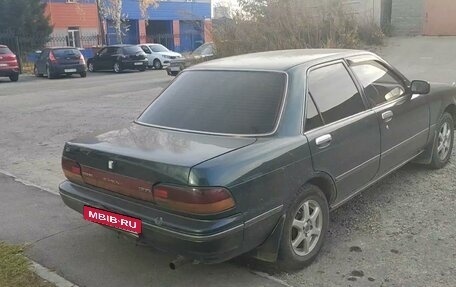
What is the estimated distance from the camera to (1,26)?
30422 millimetres

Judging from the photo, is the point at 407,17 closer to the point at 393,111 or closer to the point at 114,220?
the point at 393,111

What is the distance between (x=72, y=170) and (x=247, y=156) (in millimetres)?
1471

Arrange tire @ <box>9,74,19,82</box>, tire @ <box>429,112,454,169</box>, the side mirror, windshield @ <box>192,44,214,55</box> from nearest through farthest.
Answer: the side mirror < tire @ <box>429,112,454,169</box> < windshield @ <box>192,44,214,55</box> < tire @ <box>9,74,19,82</box>

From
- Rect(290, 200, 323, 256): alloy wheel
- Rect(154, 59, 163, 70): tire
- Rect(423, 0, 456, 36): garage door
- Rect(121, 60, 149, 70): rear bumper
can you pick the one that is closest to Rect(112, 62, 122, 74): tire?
Rect(121, 60, 149, 70): rear bumper

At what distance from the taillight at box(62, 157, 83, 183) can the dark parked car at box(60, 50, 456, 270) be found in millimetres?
15

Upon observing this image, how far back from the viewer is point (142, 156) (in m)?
3.20

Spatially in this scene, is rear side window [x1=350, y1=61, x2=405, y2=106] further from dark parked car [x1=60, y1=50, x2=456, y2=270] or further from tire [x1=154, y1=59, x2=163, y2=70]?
tire [x1=154, y1=59, x2=163, y2=70]

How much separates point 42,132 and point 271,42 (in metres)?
7.83

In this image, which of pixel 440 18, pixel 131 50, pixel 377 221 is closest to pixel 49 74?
pixel 131 50

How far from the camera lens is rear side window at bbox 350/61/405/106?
436 cm

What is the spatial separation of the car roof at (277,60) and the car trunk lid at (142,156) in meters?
0.82

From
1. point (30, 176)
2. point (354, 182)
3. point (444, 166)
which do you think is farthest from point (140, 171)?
point (444, 166)

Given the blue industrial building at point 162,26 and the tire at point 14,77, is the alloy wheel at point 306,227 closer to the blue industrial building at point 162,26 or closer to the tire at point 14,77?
the tire at point 14,77

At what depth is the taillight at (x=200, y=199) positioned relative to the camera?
9.53 ft
